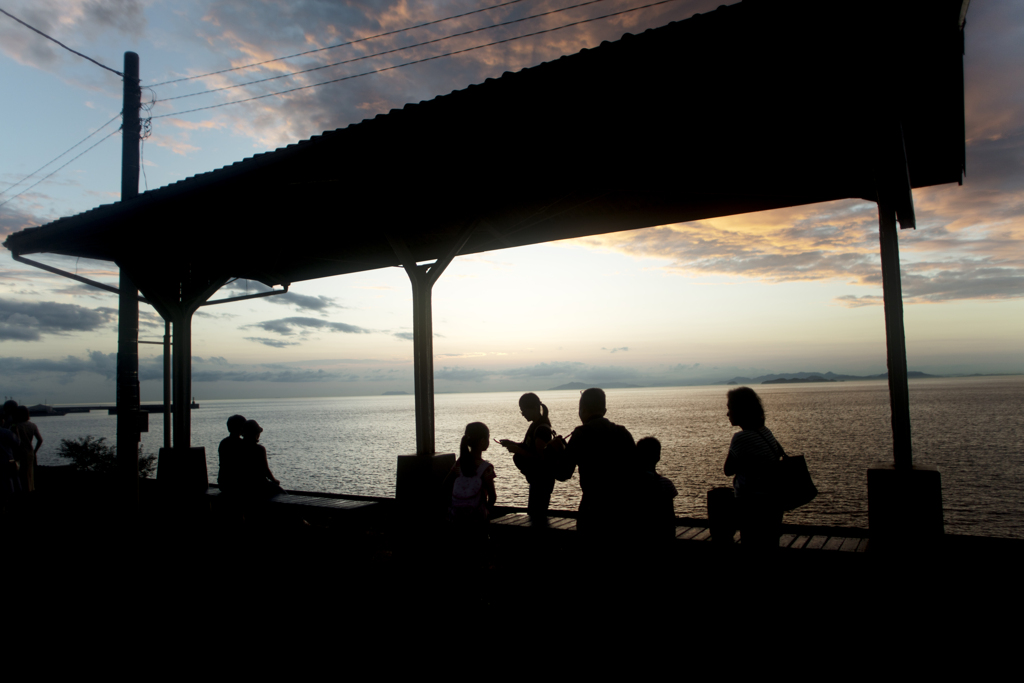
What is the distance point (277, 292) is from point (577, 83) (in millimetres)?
7386

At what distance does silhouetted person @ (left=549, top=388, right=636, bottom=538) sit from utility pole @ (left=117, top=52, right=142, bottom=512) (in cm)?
674

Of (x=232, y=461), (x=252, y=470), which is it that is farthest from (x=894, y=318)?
(x=232, y=461)

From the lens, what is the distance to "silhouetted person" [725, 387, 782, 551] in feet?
11.1

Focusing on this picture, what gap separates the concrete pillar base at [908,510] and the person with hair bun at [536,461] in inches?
83.9

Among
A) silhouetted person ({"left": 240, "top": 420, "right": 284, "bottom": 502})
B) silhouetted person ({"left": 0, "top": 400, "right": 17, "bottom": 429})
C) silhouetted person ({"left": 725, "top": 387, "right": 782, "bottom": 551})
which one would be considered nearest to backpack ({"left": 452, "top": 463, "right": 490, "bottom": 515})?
silhouetted person ({"left": 725, "top": 387, "right": 782, "bottom": 551})

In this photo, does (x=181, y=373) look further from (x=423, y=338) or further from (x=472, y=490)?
(x=472, y=490)

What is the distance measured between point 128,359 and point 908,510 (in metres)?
8.53

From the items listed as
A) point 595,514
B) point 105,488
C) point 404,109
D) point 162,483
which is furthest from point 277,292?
point 595,514

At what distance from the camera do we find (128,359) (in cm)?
743

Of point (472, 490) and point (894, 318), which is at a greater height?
point (894, 318)

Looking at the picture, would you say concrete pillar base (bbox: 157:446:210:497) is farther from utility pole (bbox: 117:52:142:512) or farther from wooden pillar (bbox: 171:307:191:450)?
utility pole (bbox: 117:52:142:512)

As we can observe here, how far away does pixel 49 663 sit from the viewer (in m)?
3.55

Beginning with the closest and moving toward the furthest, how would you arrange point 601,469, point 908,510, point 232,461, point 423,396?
point 601,469 < point 908,510 < point 232,461 < point 423,396

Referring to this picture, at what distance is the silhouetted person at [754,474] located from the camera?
11.1 feet
